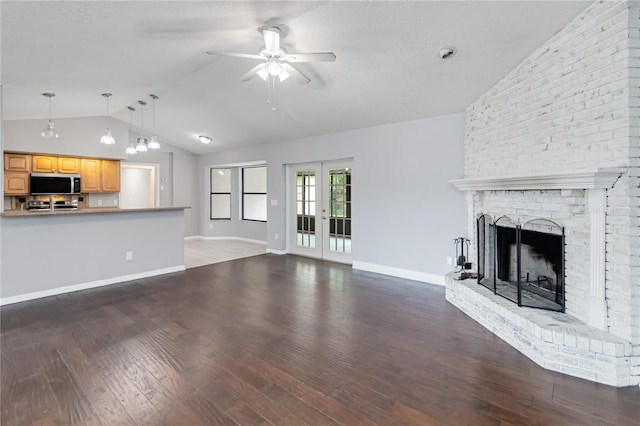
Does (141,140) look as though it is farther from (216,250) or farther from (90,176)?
(216,250)

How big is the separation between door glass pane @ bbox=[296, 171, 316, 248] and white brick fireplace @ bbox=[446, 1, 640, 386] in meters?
4.01

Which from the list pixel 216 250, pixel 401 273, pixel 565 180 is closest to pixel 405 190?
pixel 401 273

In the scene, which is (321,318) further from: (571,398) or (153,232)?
(153,232)

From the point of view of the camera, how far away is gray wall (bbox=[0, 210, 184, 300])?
397 cm

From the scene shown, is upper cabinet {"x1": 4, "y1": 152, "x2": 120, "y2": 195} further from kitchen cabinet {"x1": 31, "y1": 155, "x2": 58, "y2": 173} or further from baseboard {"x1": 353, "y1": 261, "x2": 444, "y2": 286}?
baseboard {"x1": 353, "y1": 261, "x2": 444, "y2": 286}

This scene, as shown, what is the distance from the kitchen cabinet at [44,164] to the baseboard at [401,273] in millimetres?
6392

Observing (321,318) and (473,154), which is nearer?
(321,318)

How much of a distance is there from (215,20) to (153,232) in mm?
3766

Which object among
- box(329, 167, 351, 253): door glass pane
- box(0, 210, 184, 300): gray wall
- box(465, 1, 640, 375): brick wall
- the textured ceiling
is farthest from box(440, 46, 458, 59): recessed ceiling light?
box(0, 210, 184, 300): gray wall

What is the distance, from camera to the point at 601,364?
2.33 m

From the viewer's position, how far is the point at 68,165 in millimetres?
6652

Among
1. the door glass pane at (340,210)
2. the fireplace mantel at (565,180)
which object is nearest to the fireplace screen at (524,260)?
the fireplace mantel at (565,180)

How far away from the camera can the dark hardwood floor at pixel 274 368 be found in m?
1.97

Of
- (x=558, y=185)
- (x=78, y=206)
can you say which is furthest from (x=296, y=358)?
(x=78, y=206)
